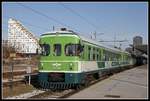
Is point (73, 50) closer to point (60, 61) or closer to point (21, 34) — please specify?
point (60, 61)

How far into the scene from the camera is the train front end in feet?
62.7

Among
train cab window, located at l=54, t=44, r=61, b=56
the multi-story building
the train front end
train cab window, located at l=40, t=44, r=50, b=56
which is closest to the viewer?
the train front end

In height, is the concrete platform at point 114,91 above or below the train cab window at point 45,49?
below

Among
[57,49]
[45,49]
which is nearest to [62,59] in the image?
[57,49]

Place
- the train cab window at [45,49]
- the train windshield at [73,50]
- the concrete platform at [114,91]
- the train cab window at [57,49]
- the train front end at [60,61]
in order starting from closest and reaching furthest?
the concrete platform at [114,91], the train front end at [60,61], the train windshield at [73,50], the train cab window at [57,49], the train cab window at [45,49]

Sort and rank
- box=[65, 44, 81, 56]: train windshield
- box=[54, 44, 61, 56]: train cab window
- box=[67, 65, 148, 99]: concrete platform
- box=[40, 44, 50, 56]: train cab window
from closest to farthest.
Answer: box=[67, 65, 148, 99]: concrete platform < box=[65, 44, 81, 56]: train windshield < box=[54, 44, 61, 56]: train cab window < box=[40, 44, 50, 56]: train cab window

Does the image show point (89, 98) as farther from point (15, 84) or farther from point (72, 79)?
point (15, 84)

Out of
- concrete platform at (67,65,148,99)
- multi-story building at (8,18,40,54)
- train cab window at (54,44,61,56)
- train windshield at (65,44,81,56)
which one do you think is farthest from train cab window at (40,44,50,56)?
multi-story building at (8,18,40,54)

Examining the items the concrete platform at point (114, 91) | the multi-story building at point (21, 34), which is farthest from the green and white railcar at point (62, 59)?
the multi-story building at point (21, 34)

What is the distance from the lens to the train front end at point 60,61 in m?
19.1

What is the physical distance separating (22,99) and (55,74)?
4.25 m

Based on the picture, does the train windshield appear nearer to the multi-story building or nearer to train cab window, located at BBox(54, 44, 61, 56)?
train cab window, located at BBox(54, 44, 61, 56)

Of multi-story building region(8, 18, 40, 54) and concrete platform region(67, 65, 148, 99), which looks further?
multi-story building region(8, 18, 40, 54)

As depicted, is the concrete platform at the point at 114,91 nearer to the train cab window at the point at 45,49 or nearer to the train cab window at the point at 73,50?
the train cab window at the point at 73,50
